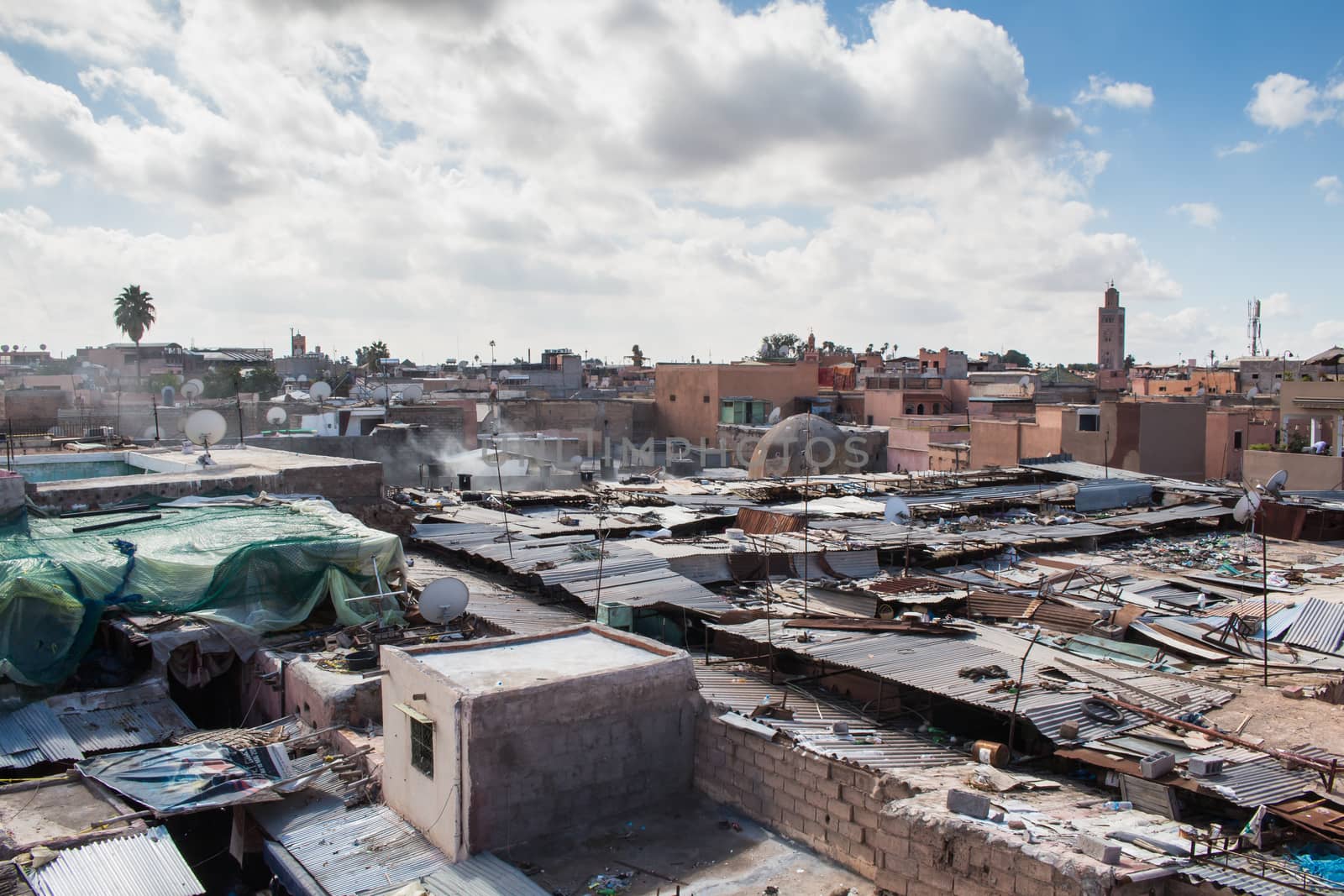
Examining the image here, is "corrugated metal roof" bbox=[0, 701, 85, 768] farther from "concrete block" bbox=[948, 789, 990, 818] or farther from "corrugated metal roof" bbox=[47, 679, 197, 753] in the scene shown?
"concrete block" bbox=[948, 789, 990, 818]

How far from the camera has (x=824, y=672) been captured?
10.3 meters

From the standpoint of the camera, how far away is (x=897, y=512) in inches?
741

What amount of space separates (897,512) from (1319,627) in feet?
25.5

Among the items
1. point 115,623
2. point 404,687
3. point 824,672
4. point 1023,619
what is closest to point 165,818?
point 404,687

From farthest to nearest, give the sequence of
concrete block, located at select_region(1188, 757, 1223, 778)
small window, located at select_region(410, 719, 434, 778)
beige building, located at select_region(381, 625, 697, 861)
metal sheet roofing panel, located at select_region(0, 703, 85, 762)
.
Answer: metal sheet roofing panel, located at select_region(0, 703, 85, 762) → small window, located at select_region(410, 719, 434, 778) → beige building, located at select_region(381, 625, 697, 861) → concrete block, located at select_region(1188, 757, 1223, 778)

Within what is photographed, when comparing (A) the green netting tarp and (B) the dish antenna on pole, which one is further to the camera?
(B) the dish antenna on pole

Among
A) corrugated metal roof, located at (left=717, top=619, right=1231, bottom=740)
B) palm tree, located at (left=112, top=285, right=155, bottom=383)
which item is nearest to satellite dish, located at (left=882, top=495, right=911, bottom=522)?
corrugated metal roof, located at (left=717, top=619, right=1231, bottom=740)

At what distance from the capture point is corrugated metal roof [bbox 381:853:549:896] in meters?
7.80

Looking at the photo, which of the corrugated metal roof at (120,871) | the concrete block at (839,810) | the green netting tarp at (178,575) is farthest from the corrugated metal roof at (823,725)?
the green netting tarp at (178,575)

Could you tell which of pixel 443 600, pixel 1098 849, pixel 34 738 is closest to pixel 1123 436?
pixel 443 600

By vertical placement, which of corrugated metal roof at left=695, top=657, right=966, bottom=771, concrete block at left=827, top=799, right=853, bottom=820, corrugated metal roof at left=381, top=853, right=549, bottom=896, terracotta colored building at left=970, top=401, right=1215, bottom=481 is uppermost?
terracotta colored building at left=970, top=401, right=1215, bottom=481

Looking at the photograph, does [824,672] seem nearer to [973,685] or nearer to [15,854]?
[973,685]

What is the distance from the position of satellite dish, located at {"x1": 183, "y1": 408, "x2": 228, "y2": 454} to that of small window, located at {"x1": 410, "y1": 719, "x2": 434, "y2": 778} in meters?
12.2

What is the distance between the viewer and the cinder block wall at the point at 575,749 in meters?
8.45
